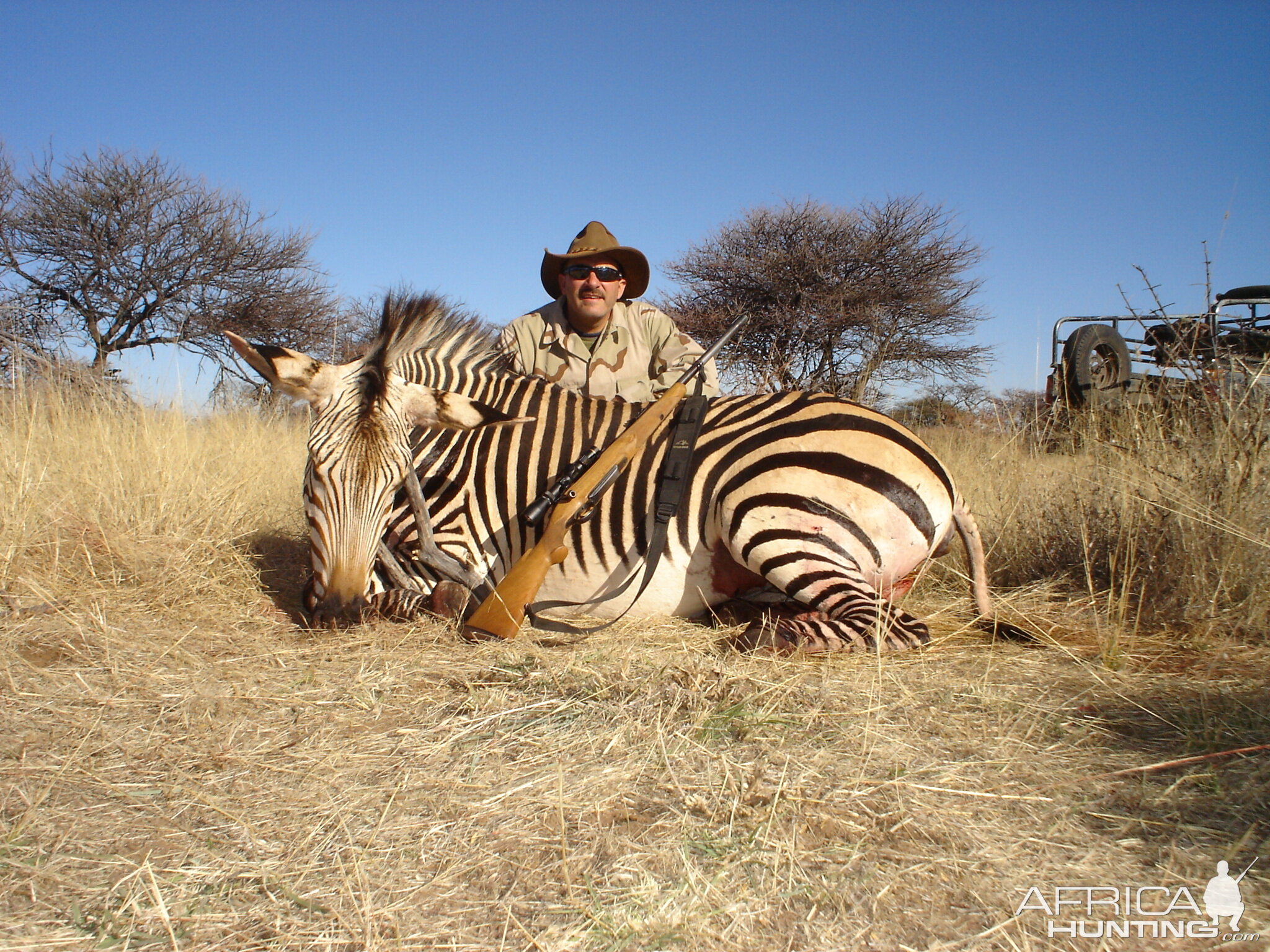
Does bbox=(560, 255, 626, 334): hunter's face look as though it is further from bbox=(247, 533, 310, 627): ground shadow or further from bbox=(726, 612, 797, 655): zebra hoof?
bbox=(726, 612, 797, 655): zebra hoof

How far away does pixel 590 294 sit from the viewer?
4.64m

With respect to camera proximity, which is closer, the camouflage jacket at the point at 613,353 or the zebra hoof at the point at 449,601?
the zebra hoof at the point at 449,601

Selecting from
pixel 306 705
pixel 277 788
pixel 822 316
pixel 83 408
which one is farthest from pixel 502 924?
pixel 822 316

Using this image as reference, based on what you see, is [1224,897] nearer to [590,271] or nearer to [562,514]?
[562,514]

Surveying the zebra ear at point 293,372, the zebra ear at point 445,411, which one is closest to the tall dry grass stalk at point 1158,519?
the zebra ear at point 445,411

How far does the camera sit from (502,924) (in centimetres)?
124

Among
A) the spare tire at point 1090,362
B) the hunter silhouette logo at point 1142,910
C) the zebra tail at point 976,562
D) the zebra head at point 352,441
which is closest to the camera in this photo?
the hunter silhouette logo at point 1142,910

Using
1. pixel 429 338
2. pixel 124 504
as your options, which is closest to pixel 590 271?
pixel 429 338

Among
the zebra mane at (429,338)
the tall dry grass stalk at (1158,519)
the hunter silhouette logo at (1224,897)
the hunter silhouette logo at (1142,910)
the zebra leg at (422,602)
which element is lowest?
the hunter silhouette logo at (1142,910)

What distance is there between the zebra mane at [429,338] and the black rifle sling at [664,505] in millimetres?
1209

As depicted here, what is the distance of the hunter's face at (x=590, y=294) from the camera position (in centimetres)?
463

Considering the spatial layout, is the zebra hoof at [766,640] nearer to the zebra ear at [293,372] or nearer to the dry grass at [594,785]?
the dry grass at [594,785]

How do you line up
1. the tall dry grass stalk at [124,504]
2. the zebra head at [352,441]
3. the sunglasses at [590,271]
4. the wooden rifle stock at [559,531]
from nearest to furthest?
1. the zebra head at [352,441]
2. the wooden rifle stock at [559,531]
3. the tall dry grass stalk at [124,504]
4. the sunglasses at [590,271]

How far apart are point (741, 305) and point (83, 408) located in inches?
450
